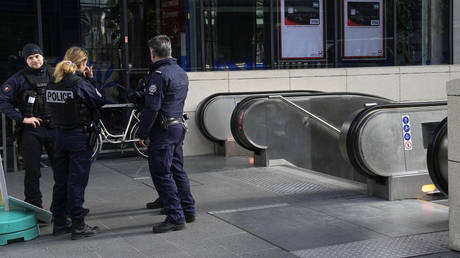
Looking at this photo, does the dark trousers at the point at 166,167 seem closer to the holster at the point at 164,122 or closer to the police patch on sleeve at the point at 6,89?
the holster at the point at 164,122

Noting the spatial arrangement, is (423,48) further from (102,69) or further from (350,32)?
(102,69)

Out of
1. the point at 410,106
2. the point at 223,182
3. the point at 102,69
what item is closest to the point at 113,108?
the point at 102,69

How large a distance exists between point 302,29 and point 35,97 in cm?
756

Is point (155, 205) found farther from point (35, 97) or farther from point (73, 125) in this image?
point (35, 97)

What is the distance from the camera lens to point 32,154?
657 cm

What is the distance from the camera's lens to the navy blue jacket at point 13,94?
648 cm

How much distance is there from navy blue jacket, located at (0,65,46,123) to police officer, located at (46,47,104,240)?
658 mm

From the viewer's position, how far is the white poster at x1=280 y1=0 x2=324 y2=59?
12.9 m

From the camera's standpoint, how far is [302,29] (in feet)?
42.9

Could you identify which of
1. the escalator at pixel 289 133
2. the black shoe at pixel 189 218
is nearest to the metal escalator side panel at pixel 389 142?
the escalator at pixel 289 133

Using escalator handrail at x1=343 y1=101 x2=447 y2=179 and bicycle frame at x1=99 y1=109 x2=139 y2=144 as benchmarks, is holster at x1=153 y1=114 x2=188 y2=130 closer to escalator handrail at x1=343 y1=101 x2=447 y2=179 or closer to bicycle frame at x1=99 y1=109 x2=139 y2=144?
escalator handrail at x1=343 y1=101 x2=447 y2=179

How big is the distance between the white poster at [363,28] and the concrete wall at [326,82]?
1.58ft

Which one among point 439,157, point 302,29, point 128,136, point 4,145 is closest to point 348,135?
point 439,157

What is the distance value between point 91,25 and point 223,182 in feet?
14.4
